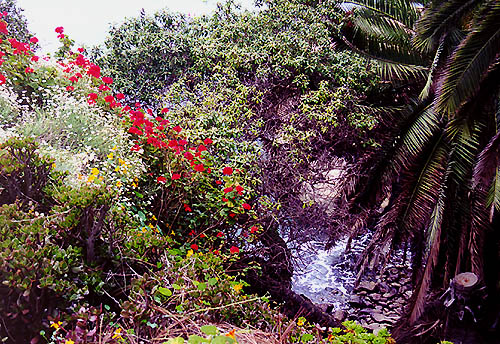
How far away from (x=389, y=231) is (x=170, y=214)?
3559 mm

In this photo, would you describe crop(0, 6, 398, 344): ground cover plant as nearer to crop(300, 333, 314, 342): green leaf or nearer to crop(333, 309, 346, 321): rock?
crop(300, 333, 314, 342): green leaf

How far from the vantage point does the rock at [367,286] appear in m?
7.99

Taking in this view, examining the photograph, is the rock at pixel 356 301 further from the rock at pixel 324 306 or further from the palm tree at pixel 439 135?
the palm tree at pixel 439 135

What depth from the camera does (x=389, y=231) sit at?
20.0ft

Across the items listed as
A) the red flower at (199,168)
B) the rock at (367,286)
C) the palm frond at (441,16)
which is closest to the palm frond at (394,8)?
the palm frond at (441,16)

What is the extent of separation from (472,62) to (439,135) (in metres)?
1.95

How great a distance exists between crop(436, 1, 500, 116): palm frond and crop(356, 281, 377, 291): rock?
186 inches

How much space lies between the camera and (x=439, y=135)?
5988 millimetres

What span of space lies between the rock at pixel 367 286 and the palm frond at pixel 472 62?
4.72 metres

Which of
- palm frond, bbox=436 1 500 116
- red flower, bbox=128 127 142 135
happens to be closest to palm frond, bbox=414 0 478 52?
palm frond, bbox=436 1 500 116

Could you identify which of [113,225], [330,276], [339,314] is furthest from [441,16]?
[330,276]

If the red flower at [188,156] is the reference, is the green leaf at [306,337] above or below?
below

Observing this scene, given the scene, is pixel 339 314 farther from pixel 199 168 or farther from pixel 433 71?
pixel 199 168

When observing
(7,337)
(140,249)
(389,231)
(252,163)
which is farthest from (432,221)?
(7,337)
